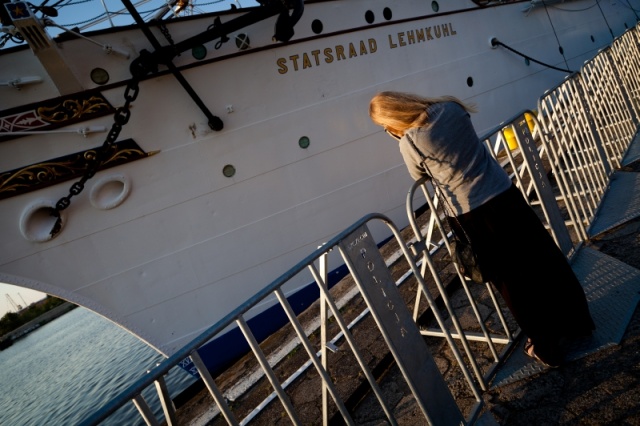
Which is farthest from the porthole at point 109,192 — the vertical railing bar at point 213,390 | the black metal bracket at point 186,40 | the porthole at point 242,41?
the vertical railing bar at point 213,390

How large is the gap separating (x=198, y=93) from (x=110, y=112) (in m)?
0.91

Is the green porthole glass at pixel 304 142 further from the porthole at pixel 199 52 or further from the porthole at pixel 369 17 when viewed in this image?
the porthole at pixel 369 17

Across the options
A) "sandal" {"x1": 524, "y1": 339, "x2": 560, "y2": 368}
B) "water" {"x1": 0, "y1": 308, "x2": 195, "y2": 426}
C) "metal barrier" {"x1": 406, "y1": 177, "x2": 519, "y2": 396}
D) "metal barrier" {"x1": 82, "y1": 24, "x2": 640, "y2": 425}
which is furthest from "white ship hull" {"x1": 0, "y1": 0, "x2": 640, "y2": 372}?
"water" {"x1": 0, "y1": 308, "x2": 195, "y2": 426}

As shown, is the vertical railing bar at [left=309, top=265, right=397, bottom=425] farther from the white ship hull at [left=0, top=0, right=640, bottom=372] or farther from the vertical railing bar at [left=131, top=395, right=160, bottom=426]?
the white ship hull at [left=0, top=0, right=640, bottom=372]

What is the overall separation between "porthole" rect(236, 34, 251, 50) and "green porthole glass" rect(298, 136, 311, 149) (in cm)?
121

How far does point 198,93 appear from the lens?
410 cm

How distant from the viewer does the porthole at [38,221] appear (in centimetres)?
359

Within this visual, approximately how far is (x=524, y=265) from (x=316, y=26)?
12.9ft

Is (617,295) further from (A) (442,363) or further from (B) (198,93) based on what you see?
(B) (198,93)

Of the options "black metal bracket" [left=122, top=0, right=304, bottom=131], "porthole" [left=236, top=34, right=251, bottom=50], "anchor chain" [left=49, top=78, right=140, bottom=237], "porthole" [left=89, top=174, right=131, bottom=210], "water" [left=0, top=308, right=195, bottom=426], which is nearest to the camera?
"anchor chain" [left=49, top=78, right=140, bottom=237]

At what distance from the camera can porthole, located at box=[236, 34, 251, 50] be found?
4195mm

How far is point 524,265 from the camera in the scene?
196cm

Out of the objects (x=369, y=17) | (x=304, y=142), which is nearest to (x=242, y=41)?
(x=304, y=142)

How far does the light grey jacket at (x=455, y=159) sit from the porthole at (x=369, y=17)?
3808mm
